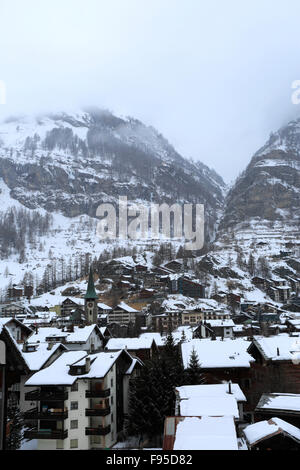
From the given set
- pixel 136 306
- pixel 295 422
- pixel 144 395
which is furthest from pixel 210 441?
pixel 136 306

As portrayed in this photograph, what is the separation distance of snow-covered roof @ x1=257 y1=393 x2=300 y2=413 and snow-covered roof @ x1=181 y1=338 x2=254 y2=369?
29.8ft

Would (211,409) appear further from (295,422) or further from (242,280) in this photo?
(242,280)

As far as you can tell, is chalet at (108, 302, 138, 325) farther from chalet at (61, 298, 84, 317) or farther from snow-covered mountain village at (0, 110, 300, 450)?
chalet at (61, 298, 84, 317)

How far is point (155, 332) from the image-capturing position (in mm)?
58969

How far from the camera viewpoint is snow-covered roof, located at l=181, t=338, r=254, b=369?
25812 mm

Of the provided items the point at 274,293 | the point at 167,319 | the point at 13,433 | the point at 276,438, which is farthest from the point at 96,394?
the point at 274,293

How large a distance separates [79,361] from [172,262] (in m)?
94.8

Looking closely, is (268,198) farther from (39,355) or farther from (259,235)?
(39,355)

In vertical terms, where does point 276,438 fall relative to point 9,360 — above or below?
below

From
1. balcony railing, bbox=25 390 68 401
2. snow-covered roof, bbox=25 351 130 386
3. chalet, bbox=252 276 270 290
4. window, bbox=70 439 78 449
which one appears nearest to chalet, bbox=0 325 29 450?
snow-covered roof, bbox=25 351 130 386

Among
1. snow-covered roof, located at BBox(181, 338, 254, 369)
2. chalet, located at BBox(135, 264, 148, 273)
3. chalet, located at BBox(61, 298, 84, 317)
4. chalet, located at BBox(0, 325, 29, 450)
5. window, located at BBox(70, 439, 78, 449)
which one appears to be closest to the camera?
chalet, located at BBox(0, 325, 29, 450)

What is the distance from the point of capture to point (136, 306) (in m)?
88.3

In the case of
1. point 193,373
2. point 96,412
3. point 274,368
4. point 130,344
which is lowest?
point 96,412

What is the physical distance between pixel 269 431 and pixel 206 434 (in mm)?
3725
